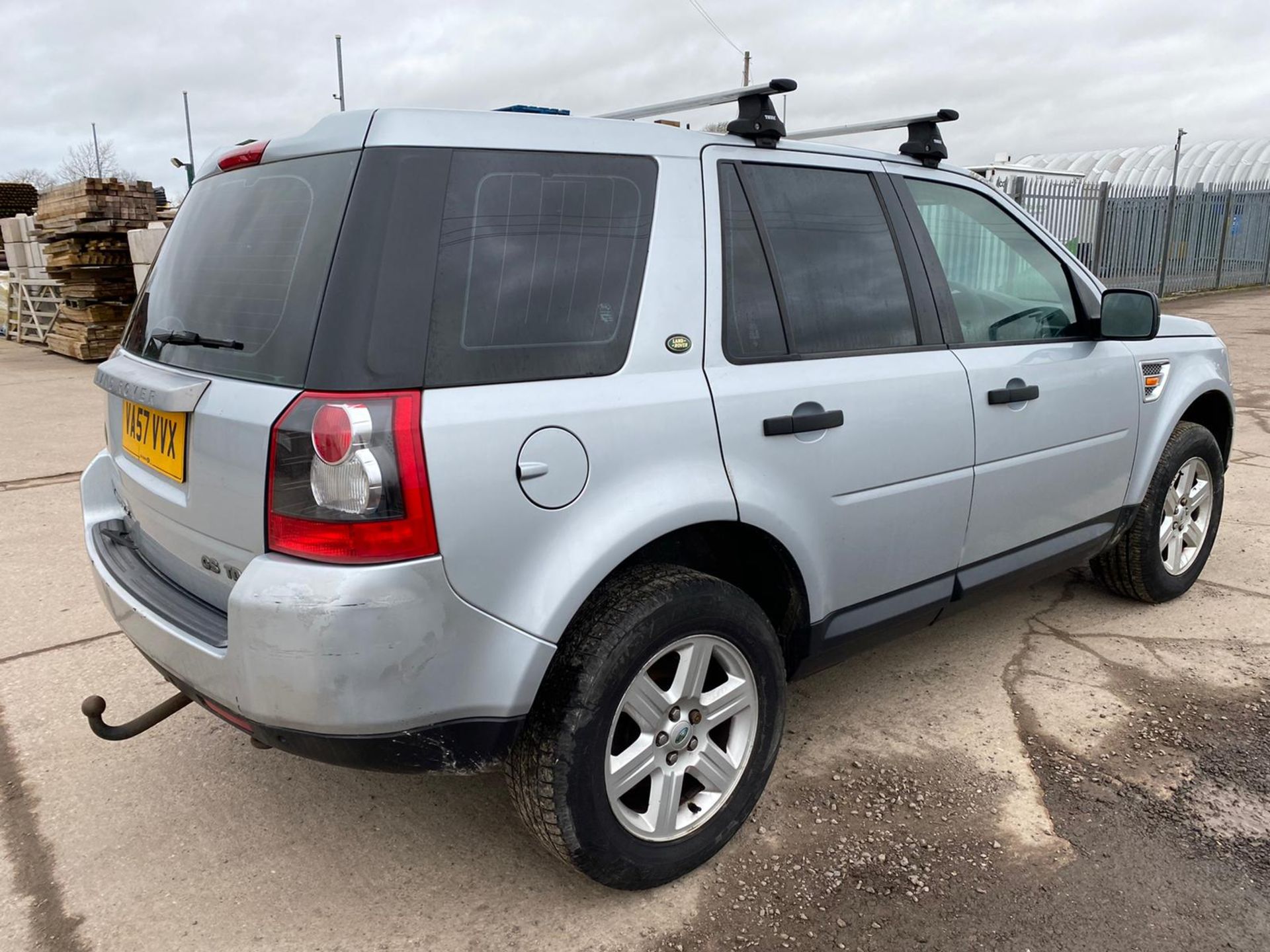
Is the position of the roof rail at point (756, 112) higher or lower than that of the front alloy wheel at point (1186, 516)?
higher

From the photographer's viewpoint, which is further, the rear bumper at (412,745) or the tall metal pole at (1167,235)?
the tall metal pole at (1167,235)

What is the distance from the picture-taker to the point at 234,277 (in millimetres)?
2244

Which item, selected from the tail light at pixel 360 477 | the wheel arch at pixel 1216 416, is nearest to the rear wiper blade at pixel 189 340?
the tail light at pixel 360 477

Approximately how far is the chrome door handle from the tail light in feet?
0.64

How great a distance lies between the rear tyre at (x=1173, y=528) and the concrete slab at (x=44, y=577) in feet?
13.5

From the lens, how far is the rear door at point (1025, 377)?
3.02 m

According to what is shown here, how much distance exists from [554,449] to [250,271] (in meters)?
0.84

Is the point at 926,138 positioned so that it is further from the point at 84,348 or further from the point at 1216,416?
the point at 84,348

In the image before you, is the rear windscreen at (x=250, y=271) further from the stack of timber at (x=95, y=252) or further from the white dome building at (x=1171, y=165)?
the white dome building at (x=1171, y=165)

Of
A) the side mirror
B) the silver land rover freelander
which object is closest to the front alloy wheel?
the side mirror

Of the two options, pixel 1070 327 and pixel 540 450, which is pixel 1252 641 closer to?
pixel 1070 327

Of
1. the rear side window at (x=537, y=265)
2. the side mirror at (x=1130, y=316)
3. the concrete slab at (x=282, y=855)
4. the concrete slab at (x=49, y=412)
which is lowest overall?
the concrete slab at (x=282, y=855)

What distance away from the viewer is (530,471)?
6.44ft

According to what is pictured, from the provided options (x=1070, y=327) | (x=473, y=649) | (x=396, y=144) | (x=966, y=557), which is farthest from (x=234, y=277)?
(x=1070, y=327)
